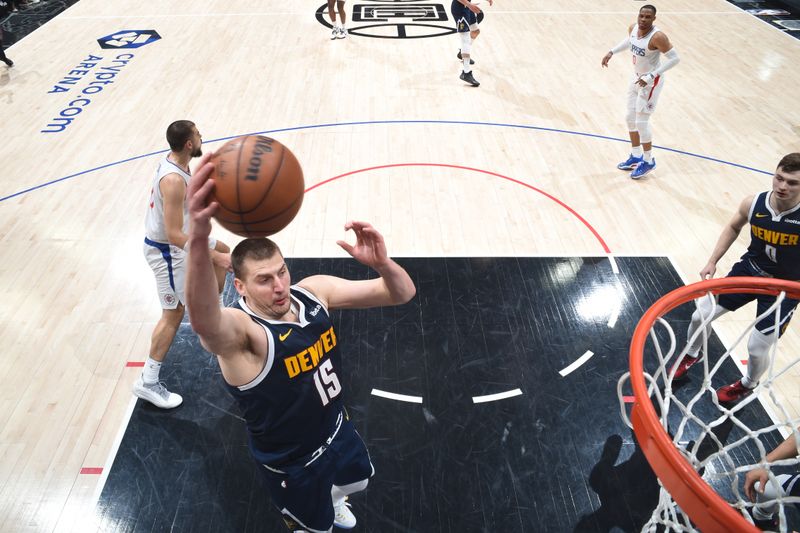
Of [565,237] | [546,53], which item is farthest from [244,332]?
[546,53]

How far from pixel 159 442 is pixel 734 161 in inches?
267

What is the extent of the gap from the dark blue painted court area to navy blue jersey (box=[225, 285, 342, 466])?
102cm

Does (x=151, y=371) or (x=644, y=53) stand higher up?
(x=644, y=53)

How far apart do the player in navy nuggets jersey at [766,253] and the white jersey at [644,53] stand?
2745 mm

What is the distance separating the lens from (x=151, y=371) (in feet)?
13.1

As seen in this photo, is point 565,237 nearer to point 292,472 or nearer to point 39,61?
point 292,472

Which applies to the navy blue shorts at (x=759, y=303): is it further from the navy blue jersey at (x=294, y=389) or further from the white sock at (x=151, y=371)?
the white sock at (x=151, y=371)

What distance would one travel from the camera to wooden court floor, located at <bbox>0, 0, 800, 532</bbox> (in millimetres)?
4426

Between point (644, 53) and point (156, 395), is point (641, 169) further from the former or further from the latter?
point (156, 395)

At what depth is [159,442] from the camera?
3850 millimetres

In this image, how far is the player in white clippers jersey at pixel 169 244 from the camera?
3652 mm

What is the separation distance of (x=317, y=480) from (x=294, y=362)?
66cm

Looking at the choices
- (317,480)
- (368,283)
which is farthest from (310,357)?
(317,480)

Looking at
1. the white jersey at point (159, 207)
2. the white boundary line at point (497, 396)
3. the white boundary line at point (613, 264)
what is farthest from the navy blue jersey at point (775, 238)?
the white jersey at point (159, 207)
